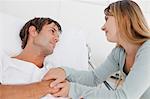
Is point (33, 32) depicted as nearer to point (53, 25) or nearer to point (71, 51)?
point (53, 25)

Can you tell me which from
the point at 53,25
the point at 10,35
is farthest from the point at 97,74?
the point at 10,35

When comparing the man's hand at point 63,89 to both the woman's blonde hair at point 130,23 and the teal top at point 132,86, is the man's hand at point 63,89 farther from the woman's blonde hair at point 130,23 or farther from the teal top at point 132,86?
the woman's blonde hair at point 130,23

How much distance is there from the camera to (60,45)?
2.01 meters

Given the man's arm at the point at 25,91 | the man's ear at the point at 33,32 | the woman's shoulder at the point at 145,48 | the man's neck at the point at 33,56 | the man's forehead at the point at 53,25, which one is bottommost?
the man's arm at the point at 25,91

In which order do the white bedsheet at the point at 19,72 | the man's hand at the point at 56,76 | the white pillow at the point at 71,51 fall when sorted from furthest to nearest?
the white pillow at the point at 71,51 → the white bedsheet at the point at 19,72 → the man's hand at the point at 56,76

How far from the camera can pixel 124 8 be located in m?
1.40

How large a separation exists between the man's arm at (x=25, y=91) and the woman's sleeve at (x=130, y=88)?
0.53ft

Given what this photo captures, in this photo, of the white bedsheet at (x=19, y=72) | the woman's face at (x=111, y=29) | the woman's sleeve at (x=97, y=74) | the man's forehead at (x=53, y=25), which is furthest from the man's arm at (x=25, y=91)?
the man's forehead at (x=53, y=25)

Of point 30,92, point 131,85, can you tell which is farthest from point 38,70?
point 131,85

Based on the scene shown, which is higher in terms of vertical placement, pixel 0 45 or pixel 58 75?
pixel 0 45

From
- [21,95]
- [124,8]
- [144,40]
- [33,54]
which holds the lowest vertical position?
[21,95]

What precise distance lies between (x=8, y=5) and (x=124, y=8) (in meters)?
1.10

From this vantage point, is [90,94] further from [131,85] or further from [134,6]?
[134,6]

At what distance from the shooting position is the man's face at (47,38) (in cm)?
169
